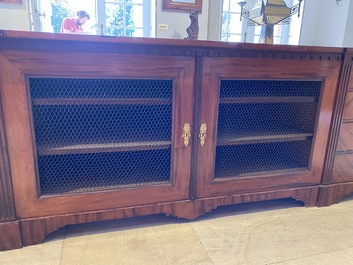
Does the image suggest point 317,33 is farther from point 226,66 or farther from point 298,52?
point 226,66

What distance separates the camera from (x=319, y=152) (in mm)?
1362

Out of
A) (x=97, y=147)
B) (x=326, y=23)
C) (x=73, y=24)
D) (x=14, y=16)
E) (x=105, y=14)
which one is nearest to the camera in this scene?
(x=97, y=147)

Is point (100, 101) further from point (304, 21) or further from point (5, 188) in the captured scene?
point (304, 21)

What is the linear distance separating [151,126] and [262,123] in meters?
0.61

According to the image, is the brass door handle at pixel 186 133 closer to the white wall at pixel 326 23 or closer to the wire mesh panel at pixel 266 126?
the wire mesh panel at pixel 266 126

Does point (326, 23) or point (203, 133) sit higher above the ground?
point (326, 23)

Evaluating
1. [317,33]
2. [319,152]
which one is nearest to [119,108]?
[319,152]

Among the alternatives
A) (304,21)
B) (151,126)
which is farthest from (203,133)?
(304,21)

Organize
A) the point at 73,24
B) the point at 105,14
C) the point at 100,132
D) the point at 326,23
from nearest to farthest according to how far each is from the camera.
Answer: the point at 100,132
the point at 73,24
the point at 105,14
the point at 326,23

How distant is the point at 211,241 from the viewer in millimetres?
1120

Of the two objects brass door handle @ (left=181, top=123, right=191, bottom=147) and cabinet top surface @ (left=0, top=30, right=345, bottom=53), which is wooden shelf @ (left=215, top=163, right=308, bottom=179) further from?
cabinet top surface @ (left=0, top=30, right=345, bottom=53)

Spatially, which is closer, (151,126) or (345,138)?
(151,126)

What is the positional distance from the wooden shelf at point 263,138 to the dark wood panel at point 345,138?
0.16 meters

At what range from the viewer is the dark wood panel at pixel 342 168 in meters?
1.40
